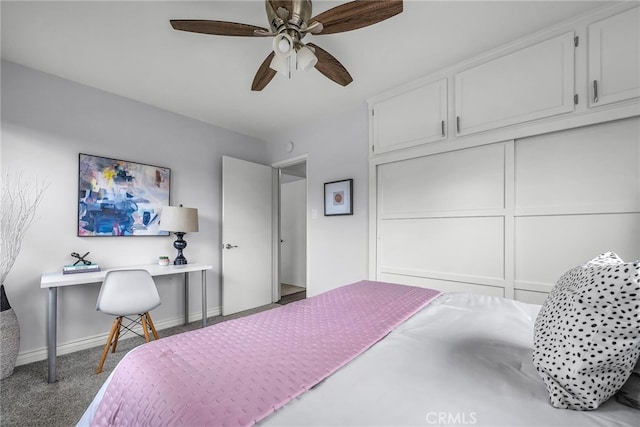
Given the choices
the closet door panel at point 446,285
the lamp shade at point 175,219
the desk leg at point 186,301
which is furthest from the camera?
the desk leg at point 186,301

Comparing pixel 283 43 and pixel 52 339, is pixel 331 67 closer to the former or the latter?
pixel 283 43

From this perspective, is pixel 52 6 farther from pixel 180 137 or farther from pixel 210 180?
pixel 210 180

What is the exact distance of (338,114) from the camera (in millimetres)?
3279

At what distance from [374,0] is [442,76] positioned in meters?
1.35

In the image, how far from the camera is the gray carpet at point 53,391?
1.61m

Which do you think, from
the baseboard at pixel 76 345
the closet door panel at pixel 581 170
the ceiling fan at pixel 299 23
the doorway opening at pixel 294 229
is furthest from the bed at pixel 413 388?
the doorway opening at pixel 294 229

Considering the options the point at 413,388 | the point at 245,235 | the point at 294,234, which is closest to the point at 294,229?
the point at 294,234

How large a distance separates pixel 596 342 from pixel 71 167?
3.51 metres

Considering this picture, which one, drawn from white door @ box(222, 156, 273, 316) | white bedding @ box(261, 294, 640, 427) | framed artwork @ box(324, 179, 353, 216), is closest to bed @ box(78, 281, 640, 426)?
white bedding @ box(261, 294, 640, 427)

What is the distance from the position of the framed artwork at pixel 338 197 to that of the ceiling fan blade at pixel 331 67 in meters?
1.22

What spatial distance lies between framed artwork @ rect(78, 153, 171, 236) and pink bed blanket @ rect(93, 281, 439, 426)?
225 cm

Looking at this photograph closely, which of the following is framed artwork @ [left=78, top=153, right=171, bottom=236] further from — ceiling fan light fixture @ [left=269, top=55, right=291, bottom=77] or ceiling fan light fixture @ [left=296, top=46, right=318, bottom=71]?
ceiling fan light fixture @ [left=296, top=46, right=318, bottom=71]

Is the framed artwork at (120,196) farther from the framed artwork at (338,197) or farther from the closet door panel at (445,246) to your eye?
the closet door panel at (445,246)

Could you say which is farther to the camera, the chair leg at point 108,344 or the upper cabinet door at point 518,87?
the chair leg at point 108,344
